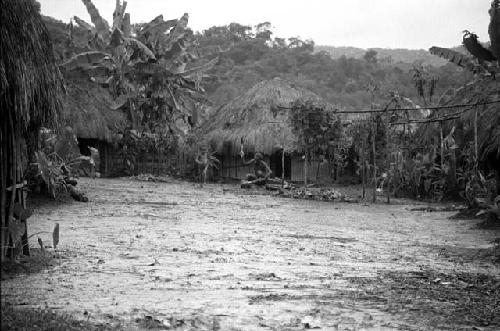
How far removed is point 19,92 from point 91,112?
1909 cm

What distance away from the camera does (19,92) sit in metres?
4.91

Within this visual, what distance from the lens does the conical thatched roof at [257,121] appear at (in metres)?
25.0

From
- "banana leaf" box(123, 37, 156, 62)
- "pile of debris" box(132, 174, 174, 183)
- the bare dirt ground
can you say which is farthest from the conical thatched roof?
the bare dirt ground

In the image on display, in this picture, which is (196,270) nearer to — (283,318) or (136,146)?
(283,318)

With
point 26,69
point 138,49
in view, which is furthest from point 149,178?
point 26,69

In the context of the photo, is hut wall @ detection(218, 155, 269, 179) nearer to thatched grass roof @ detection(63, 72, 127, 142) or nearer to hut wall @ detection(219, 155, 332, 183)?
hut wall @ detection(219, 155, 332, 183)

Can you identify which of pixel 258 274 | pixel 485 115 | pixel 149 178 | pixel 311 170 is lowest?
pixel 258 274

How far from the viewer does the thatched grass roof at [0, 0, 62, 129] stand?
4.81 m

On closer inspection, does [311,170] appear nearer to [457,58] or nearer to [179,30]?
[179,30]

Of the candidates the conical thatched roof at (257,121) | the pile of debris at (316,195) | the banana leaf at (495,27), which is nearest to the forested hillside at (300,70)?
the conical thatched roof at (257,121)

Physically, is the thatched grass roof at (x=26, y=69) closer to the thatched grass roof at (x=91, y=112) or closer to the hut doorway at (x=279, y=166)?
the thatched grass roof at (x=91, y=112)

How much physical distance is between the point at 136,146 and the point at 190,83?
Result: 3.36 m

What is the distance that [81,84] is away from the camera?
81.0 feet

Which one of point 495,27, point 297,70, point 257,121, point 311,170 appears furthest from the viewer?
point 297,70
